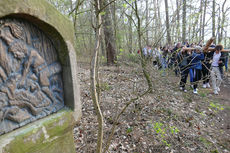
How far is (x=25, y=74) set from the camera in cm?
128

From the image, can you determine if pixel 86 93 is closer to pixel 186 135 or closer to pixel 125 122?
pixel 125 122

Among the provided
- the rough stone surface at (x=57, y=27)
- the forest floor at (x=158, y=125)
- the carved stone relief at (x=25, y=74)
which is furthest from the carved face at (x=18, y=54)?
the forest floor at (x=158, y=125)

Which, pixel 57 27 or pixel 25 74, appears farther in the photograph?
pixel 57 27

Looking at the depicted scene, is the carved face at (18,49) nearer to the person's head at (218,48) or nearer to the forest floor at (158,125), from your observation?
the forest floor at (158,125)

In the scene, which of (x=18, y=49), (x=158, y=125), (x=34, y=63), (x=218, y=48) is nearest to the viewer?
(x=18, y=49)

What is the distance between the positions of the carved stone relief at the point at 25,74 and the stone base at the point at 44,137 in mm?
79

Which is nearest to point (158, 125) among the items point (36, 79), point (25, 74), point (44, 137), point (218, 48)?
point (44, 137)

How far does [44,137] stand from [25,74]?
65 cm

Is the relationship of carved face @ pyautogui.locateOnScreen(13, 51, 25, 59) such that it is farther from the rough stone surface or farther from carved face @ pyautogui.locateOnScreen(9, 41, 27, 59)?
the rough stone surface

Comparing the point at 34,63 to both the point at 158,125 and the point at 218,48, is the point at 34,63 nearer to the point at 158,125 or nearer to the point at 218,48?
the point at 158,125

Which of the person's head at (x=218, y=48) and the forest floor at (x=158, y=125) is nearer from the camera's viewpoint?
the forest floor at (x=158, y=125)

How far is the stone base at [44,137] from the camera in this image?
3.84 ft

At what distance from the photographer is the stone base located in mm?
1169

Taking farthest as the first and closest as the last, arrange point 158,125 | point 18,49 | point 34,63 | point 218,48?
point 218,48
point 158,125
point 34,63
point 18,49
